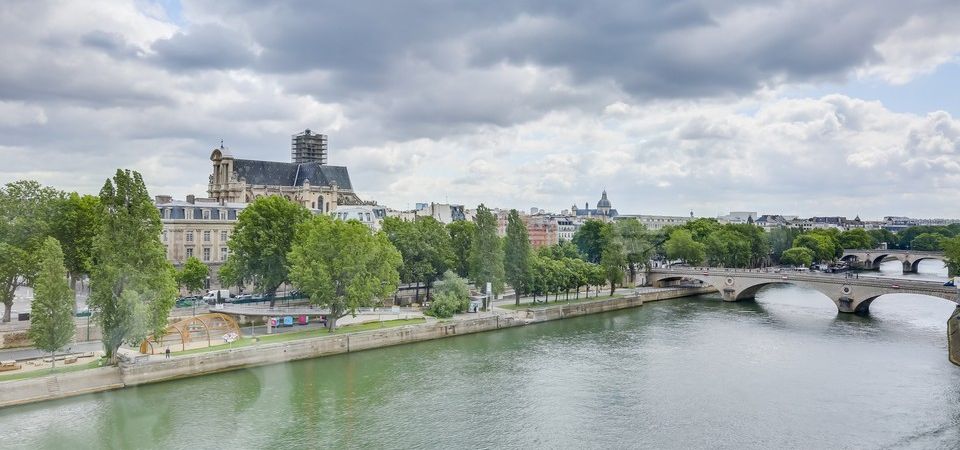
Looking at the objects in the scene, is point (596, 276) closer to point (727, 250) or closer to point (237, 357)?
point (727, 250)

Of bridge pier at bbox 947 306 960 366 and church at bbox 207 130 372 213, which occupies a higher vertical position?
church at bbox 207 130 372 213

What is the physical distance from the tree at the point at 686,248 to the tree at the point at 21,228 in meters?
75.4

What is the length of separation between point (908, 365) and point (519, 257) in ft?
104

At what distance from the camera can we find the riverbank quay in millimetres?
31188

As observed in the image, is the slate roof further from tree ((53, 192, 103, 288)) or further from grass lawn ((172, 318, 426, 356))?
grass lawn ((172, 318, 426, 356))

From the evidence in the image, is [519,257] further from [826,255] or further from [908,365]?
[826,255]

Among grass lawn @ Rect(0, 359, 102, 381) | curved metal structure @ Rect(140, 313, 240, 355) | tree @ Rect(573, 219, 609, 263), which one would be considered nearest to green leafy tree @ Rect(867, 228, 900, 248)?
tree @ Rect(573, 219, 609, 263)

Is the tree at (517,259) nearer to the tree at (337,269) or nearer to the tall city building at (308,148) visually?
the tree at (337,269)

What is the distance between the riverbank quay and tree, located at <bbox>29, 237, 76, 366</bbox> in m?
2.11

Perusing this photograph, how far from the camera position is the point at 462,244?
66250mm

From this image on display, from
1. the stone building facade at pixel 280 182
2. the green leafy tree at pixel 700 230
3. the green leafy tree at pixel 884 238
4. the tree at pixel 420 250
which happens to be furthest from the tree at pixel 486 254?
the green leafy tree at pixel 884 238

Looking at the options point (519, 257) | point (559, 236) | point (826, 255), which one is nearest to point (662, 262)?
point (826, 255)

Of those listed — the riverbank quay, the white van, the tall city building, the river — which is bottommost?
the river

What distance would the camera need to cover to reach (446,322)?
50344mm
